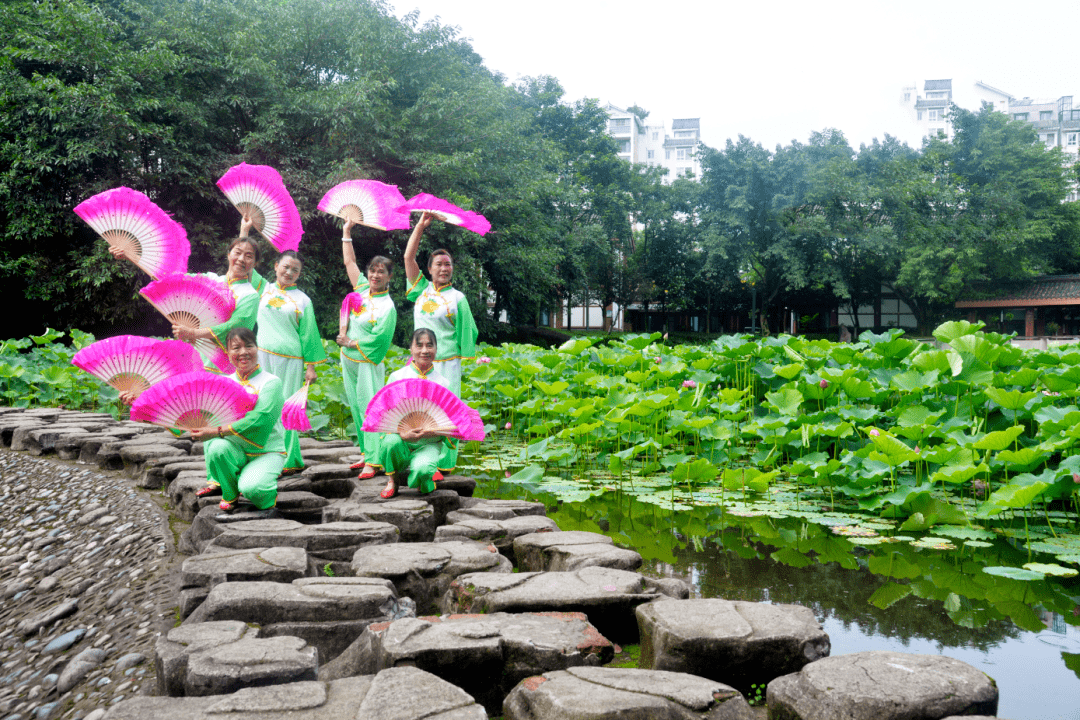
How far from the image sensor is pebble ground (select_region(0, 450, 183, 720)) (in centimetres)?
197

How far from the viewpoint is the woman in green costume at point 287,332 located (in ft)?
13.5

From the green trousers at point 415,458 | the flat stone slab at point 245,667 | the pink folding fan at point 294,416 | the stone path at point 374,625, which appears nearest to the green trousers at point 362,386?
the pink folding fan at point 294,416

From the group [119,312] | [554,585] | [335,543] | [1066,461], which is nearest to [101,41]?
[119,312]

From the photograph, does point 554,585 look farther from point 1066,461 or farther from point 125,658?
point 1066,461

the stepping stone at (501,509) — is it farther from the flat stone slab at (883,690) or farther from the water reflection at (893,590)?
the flat stone slab at (883,690)

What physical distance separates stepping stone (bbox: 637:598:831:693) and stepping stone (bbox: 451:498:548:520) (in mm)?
1351

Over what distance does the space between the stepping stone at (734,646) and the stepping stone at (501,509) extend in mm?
1351

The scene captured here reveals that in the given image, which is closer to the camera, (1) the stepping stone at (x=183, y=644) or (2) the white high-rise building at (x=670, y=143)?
(1) the stepping stone at (x=183, y=644)

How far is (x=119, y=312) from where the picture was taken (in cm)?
1279

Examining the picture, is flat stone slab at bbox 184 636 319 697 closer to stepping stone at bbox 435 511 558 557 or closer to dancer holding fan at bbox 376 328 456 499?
stepping stone at bbox 435 511 558 557

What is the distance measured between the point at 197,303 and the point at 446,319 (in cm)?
132

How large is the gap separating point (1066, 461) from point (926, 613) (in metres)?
1.26

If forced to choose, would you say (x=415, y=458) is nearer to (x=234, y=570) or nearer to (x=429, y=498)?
(x=429, y=498)

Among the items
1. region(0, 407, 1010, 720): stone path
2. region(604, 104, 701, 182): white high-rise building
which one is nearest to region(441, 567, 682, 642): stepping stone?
region(0, 407, 1010, 720): stone path
